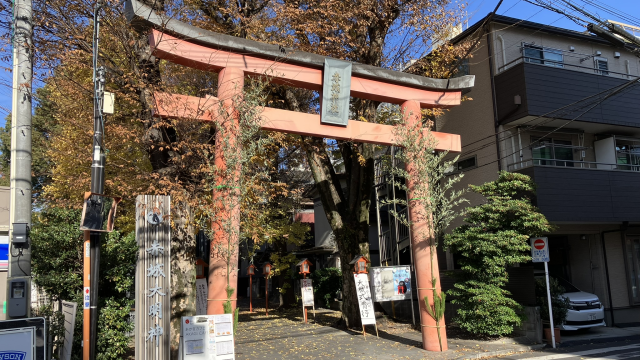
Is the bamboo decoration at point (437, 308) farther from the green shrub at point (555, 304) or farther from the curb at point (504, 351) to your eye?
the green shrub at point (555, 304)

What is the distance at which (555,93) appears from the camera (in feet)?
50.5

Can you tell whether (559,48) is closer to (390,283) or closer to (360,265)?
(390,283)

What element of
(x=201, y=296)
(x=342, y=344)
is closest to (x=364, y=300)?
(x=342, y=344)

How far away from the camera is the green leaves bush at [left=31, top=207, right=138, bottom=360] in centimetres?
988

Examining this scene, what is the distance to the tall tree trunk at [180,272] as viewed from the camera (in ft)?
35.0

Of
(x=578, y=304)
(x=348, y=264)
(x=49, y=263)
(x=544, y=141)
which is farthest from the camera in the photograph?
(x=544, y=141)

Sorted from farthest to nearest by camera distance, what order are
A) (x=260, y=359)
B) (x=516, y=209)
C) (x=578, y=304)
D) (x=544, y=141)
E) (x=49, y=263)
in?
1. (x=544, y=141)
2. (x=578, y=304)
3. (x=516, y=209)
4. (x=260, y=359)
5. (x=49, y=263)

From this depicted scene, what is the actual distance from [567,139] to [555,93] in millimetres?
2588

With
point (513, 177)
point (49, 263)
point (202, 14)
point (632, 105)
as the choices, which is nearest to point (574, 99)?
point (632, 105)

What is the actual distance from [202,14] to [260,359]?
10827 mm

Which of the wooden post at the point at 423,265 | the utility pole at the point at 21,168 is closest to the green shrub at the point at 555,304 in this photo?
the wooden post at the point at 423,265

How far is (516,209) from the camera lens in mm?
12352

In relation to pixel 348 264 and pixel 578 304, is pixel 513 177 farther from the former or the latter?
pixel 348 264

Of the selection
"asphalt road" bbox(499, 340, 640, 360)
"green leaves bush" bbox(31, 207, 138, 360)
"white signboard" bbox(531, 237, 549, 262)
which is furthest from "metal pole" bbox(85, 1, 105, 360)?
"white signboard" bbox(531, 237, 549, 262)
